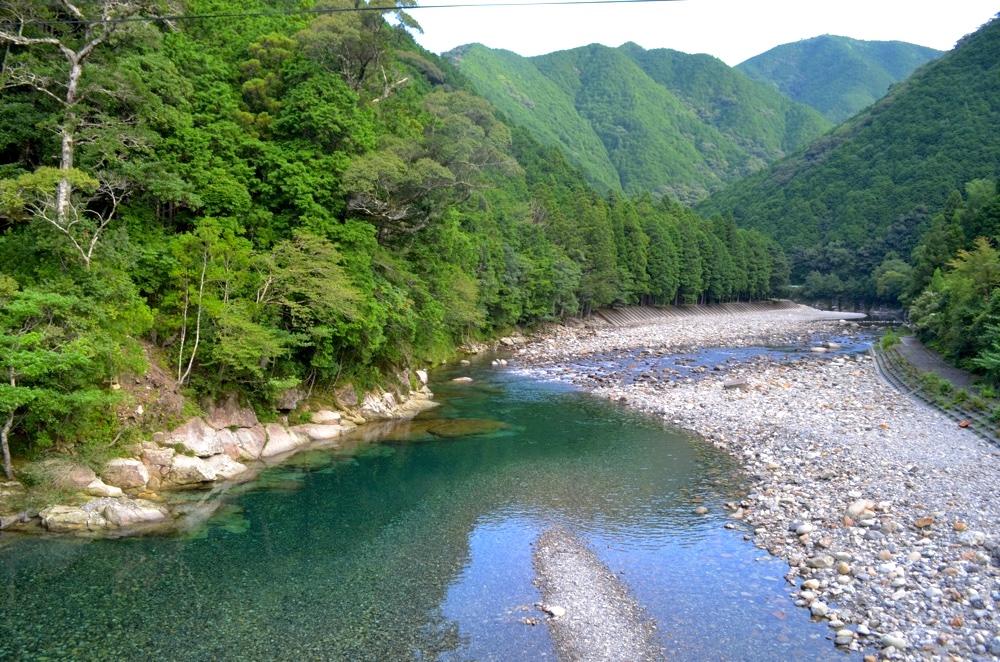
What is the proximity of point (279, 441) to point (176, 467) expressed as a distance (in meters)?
4.28

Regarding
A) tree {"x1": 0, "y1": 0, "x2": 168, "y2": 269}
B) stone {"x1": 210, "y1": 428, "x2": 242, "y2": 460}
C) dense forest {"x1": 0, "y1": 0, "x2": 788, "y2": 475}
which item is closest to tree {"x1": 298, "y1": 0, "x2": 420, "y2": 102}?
dense forest {"x1": 0, "y1": 0, "x2": 788, "y2": 475}

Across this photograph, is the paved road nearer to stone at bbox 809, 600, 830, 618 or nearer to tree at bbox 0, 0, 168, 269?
stone at bbox 809, 600, 830, 618

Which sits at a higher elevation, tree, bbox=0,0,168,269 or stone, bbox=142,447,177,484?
tree, bbox=0,0,168,269

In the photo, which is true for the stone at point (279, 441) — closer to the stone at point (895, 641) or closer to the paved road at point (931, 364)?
the stone at point (895, 641)

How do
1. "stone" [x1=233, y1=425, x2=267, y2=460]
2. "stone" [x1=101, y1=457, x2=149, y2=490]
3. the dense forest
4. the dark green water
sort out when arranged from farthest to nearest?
"stone" [x1=233, y1=425, x2=267, y2=460]
the dense forest
"stone" [x1=101, y1=457, x2=149, y2=490]
the dark green water

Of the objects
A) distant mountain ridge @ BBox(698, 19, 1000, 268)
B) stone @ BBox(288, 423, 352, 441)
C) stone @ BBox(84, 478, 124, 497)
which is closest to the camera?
stone @ BBox(84, 478, 124, 497)

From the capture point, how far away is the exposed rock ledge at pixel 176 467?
1413cm

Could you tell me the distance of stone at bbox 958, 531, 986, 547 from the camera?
1270 centimetres

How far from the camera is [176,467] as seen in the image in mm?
17312

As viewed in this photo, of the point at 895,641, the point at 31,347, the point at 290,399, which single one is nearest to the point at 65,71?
the point at 31,347

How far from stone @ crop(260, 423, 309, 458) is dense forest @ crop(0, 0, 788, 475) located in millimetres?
1245

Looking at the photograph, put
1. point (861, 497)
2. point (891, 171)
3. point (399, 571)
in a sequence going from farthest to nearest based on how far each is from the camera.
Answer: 1. point (891, 171)
2. point (861, 497)
3. point (399, 571)

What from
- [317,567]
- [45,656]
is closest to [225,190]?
[317,567]

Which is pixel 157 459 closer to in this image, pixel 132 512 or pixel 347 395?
pixel 132 512
